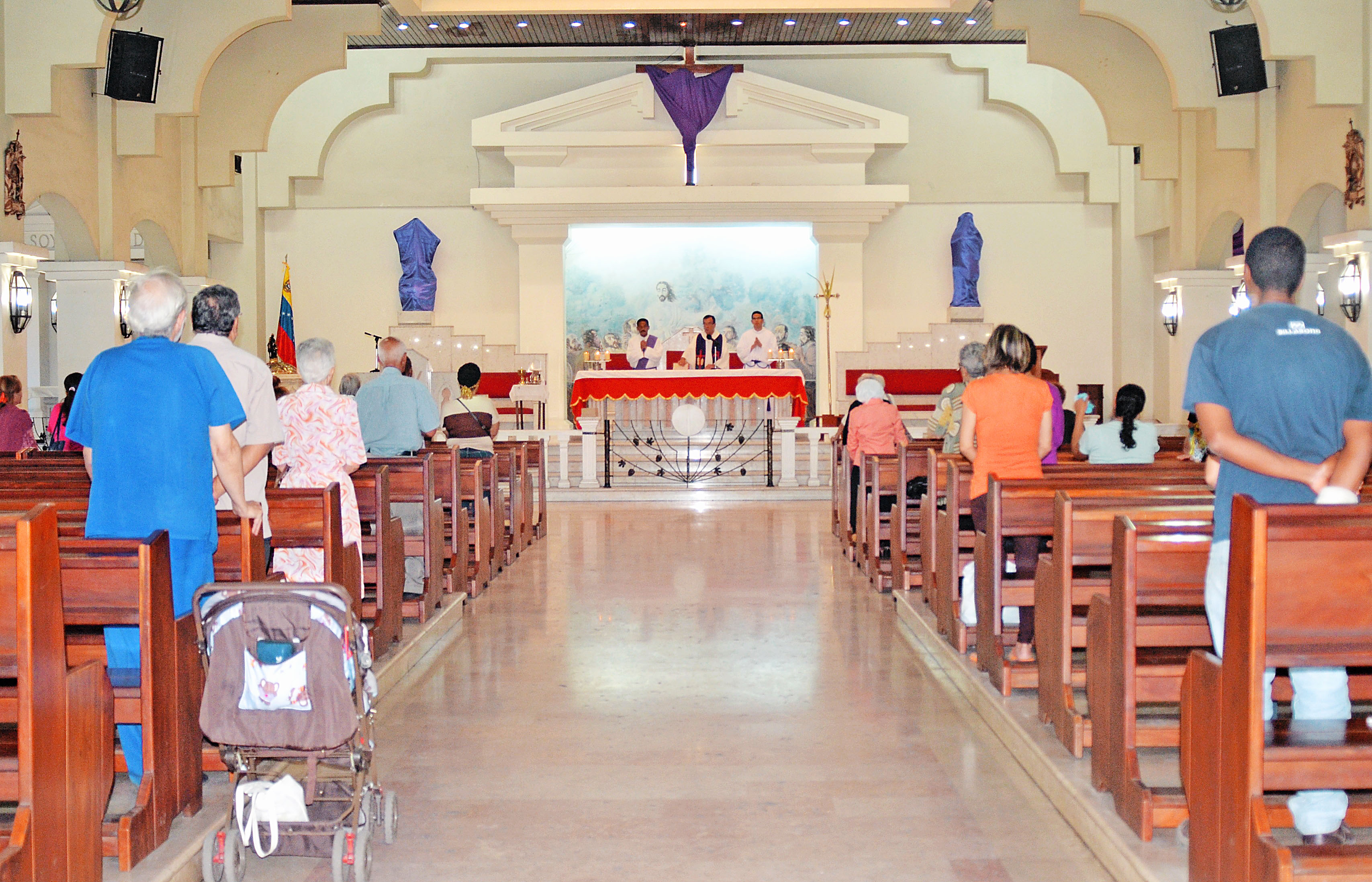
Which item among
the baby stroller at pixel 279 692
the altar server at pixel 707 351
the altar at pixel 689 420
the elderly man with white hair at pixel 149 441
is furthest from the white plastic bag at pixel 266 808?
the altar server at pixel 707 351

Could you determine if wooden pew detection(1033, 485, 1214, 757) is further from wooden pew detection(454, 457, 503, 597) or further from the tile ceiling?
the tile ceiling

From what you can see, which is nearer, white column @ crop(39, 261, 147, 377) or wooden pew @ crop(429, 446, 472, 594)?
wooden pew @ crop(429, 446, 472, 594)

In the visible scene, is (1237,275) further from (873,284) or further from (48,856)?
(48,856)

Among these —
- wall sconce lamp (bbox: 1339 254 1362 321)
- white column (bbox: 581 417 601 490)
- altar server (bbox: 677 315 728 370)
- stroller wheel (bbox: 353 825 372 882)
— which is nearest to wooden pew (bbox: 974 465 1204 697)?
stroller wheel (bbox: 353 825 372 882)

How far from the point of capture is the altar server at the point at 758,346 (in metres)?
16.1

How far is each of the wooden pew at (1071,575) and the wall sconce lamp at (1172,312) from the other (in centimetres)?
1119

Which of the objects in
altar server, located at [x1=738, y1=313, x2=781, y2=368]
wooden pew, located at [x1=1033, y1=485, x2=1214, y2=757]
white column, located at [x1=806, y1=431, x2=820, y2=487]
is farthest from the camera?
altar server, located at [x1=738, y1=313, x2=781, y2=368]

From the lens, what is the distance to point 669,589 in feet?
25.1

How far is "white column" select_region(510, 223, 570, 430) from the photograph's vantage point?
56.6 ft

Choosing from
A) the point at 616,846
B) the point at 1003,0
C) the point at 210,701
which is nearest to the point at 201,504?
the point at 210,701

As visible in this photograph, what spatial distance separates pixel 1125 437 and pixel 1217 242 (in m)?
9.09

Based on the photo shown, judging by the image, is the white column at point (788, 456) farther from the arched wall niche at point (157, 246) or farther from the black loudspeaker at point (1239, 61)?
the arched wall niche at point (157, 246)

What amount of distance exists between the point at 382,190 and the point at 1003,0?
29.9 feet

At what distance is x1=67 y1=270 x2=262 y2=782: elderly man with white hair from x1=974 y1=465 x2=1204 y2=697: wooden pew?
2858mm
